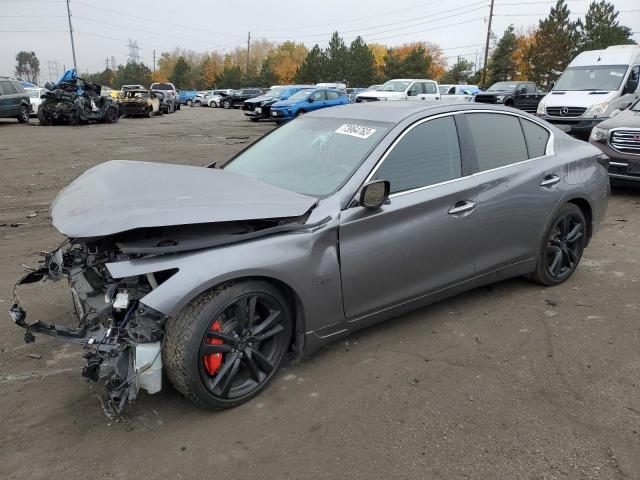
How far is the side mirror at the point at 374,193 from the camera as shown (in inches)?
119

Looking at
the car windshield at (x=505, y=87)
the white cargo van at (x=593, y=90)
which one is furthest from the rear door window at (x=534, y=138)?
the car windshield at (x=505, y=87)

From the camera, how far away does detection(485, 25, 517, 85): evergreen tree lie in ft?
197

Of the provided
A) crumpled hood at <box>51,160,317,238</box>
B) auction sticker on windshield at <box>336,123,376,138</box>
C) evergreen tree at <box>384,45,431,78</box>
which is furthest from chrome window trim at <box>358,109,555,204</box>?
evergreen tree at <box>384,45,431,78</box>

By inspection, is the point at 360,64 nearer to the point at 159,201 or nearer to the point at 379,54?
the point at 379,54

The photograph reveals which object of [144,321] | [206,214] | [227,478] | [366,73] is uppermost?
[366,73]

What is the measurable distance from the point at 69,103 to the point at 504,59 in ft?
173

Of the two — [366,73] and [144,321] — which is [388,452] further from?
[366,73]

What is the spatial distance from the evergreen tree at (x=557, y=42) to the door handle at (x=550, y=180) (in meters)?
48.8

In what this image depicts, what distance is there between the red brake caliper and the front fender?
0.77 ft

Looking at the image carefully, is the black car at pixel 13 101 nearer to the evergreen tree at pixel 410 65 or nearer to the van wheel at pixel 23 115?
the van wheel at pixel 23 115

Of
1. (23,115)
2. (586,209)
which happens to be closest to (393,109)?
(586,209)

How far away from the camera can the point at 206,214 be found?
2682mm

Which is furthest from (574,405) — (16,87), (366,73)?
(366,73)

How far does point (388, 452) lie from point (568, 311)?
2357mm
